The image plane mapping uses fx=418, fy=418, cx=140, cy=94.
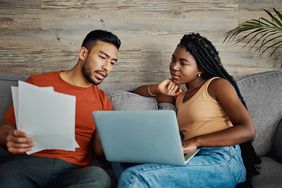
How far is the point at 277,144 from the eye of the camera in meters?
1.97

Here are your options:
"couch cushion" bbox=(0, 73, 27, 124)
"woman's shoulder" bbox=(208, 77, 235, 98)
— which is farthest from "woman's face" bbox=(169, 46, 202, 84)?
"couch cushion" bbox=(0, 73, 27, 124)

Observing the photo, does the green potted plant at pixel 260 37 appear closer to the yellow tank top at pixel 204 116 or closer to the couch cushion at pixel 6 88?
the yellow tank top at pixel 204 116

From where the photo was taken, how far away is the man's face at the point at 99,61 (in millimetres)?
1869

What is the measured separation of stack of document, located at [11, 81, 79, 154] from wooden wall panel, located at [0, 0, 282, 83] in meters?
0.87

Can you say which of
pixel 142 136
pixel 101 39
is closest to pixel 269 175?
pixel 142 136

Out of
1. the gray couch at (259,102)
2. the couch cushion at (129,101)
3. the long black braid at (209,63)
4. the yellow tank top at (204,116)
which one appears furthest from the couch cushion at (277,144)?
the couch cushion at (129,101)

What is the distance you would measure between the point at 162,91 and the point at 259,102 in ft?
1.58

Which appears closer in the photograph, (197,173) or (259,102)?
(197,173)

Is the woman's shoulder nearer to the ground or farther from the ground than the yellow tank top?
farther from the ground

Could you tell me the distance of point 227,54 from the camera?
237cm

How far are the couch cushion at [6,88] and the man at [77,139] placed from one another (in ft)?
0.53

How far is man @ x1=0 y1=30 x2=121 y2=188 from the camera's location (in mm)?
1540

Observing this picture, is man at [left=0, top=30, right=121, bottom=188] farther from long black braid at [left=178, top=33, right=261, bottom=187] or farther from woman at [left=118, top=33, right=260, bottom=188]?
long black braid at [left=178, top=33, right=261, bottom=187]

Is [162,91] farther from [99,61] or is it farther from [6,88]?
[6,88]
